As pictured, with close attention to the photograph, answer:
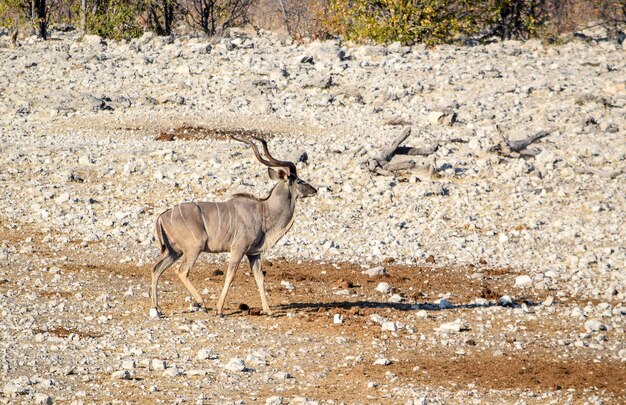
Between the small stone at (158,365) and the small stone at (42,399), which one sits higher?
the small stone at (42,399)

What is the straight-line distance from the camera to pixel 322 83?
2428 centimetres

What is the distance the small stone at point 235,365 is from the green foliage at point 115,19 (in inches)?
930

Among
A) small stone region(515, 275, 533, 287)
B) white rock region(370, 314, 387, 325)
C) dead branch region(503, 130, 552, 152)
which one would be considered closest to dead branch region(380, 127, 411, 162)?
dead branch region(503, 130, 552, 152)

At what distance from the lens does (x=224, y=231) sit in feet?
37.0

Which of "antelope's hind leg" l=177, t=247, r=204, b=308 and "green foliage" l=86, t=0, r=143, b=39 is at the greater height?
"green foliage" l=86, t=0, r=143, b=39

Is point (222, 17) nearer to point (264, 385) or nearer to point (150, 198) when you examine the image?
point (150, 198)

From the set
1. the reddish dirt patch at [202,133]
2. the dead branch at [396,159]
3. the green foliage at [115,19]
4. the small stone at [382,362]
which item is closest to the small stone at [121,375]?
the small stone at [382,362]

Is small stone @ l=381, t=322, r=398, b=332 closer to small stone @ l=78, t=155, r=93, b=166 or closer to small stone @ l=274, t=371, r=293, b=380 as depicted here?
small stone @ l=274, t=371, r=293, b=380

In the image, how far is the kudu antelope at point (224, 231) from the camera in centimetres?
1118

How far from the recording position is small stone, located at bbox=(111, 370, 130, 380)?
29.0 ft

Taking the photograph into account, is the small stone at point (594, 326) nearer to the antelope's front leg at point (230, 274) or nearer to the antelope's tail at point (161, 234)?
the antelope's front leg at point (230, 274)

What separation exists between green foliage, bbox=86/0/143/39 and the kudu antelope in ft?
69.2

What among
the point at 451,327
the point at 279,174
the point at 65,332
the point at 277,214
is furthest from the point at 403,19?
the point at 65,332

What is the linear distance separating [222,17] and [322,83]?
462 inches
